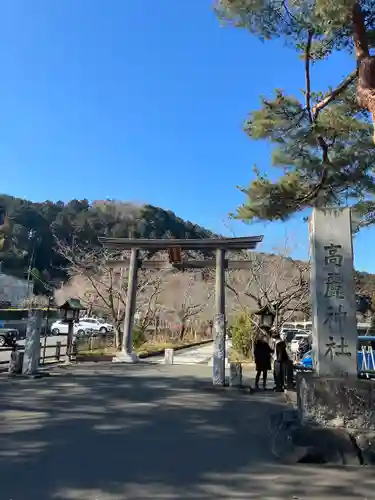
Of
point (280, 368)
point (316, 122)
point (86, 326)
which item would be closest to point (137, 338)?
point (86, 326)

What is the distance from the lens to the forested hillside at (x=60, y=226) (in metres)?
55.4

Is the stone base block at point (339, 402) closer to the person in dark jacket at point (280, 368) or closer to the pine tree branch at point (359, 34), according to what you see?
the pine tree branch at point (359, 34)

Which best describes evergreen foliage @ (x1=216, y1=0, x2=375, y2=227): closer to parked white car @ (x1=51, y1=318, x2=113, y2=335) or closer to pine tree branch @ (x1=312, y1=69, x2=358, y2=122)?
pine tree branch @ (x1=312, y1=69, x2=358, y2=122)

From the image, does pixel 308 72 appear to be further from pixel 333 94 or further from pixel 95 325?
pixel 95 325

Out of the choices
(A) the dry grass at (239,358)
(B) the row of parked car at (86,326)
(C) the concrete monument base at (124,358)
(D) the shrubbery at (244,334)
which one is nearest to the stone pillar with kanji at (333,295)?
(C) the concrete monument base at (124,358)

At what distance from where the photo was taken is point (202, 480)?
4438mm

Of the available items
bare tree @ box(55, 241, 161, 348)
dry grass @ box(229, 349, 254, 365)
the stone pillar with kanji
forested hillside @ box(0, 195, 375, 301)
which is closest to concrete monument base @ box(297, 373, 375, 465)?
the stone pillar with kanji

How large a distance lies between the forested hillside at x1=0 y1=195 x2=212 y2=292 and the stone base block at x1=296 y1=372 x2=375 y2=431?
4557 cm

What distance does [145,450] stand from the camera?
547cm

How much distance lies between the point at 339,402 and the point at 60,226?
62.2 meters

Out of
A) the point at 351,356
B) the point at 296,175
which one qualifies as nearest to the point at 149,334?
the point at 296,175

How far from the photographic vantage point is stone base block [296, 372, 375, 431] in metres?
5.48

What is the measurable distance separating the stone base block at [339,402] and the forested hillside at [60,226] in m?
45.6

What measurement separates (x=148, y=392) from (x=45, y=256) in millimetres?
63544
